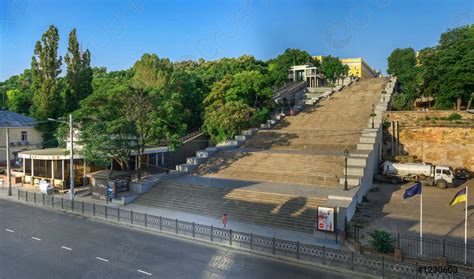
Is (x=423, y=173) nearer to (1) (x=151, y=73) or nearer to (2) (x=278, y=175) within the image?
(2) (x=278, y=175)

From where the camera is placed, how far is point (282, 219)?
2297 cm

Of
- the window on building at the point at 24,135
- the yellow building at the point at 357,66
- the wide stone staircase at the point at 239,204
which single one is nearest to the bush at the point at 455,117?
the wide stone staircase at the point at 239,204

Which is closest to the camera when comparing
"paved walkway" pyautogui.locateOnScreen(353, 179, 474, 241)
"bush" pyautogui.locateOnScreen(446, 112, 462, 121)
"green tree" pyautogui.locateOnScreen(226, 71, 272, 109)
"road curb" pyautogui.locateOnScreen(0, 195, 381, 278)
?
"road curb" pyautogui.locateOnScreen(0, 195, 381, 278)

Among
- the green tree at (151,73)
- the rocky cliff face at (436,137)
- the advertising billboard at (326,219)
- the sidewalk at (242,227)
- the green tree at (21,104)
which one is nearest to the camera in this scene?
the sidewalk at (242,227)

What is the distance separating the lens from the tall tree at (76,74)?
59.7m

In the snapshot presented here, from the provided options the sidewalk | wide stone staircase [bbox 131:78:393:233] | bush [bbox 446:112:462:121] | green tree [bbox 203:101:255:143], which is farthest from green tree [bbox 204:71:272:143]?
bush [bbox 446:112:462:121]

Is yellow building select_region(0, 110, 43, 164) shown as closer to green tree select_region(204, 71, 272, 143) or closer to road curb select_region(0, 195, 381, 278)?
green tree select_region(204, 71, 272, 143)

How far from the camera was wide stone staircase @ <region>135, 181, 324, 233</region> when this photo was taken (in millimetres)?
22969

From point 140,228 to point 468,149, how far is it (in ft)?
114

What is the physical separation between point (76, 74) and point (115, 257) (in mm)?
50992

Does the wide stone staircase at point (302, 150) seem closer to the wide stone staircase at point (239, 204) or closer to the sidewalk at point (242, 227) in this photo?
the wide stone staircase at point (239, 204)

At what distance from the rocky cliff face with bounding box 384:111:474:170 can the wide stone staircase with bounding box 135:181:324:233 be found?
23.3 metres

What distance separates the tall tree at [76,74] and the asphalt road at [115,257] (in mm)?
Result: 40178

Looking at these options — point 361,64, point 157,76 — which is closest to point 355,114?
point 157,76
